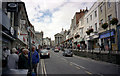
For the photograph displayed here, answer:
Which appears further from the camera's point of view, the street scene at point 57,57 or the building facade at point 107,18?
the building facade at point 107,18

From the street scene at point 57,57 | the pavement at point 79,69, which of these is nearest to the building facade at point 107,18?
the street scene at point 57,57

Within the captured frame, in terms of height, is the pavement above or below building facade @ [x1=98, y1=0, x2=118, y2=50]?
below

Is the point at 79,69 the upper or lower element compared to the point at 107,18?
lower

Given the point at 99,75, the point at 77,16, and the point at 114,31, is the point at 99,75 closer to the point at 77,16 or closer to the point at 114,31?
the point at 114,31

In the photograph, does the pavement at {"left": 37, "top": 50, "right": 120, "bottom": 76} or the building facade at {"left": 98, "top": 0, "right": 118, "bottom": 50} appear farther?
the building facade at {"left": 98, "top": 0, "right": 118, "bottom": 50}

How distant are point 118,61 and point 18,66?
1109 centimetres

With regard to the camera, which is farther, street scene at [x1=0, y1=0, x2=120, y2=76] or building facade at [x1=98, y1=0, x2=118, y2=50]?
building facade at [x1=98, y1=0, x2=118, y2=50]

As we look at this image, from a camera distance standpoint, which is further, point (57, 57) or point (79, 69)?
point (57, 57)

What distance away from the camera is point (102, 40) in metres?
26.9

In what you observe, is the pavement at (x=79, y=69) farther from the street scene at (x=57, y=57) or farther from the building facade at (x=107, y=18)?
the building facade at (x=107, y=18)

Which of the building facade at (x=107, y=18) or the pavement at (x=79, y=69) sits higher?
the building facade at (x=107, y=18)

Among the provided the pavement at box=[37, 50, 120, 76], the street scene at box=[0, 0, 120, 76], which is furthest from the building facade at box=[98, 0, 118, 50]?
the pavement at box=[37, 50, 120, 76]

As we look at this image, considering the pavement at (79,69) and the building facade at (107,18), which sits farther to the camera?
the building facade at (107,18)

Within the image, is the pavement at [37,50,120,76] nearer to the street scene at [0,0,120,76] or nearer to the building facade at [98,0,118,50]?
the street scene at [0,0,120,76]
